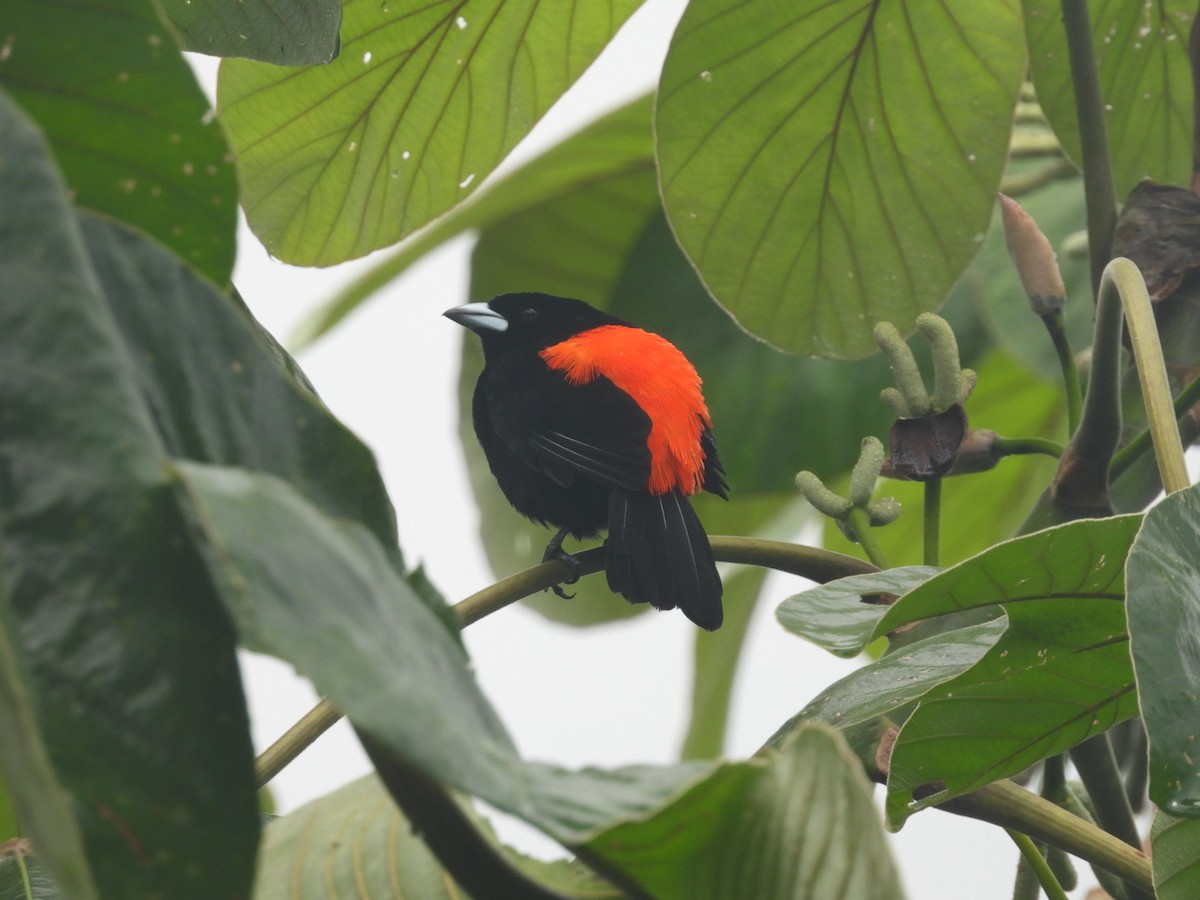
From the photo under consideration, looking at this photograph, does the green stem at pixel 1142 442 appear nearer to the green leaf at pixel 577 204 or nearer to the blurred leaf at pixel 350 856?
the blurred leaf at pixel 350 856

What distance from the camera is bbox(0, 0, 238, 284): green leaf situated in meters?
0.66

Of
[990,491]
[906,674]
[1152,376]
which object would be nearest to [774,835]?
[906,674]

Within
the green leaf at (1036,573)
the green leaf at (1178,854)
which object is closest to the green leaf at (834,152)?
the green leaf at (1036,573)

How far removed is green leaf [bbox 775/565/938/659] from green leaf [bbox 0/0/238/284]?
0.42 metres

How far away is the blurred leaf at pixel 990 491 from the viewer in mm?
2271

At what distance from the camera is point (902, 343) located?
1140 millimetres

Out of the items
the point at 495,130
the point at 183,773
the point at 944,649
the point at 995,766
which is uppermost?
the point at 495,130

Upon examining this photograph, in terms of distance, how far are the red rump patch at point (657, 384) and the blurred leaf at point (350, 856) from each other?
1.12m

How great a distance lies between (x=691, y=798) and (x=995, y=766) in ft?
1.61

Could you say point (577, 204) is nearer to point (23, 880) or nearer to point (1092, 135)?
point (1092, 135)

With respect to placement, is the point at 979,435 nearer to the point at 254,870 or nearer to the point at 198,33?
the point at 198,33

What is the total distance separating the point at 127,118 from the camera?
2.21 feet

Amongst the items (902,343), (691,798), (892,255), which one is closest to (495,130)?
(892,255)

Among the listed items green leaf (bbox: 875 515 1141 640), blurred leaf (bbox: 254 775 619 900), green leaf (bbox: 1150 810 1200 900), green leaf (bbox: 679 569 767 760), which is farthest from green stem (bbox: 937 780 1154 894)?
green leaf (bbox: 679 569 767 760)
